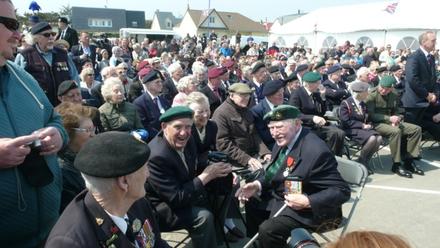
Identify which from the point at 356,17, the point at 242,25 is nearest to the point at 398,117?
the point at 356,17

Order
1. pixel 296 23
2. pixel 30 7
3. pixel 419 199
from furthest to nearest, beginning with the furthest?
pixel 296 23 → pixel 30 7 → pixel 419 199

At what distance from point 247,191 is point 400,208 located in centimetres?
256

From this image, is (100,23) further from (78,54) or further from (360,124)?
(360,124)

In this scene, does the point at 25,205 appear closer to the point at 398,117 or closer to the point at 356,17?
the point at 398,117

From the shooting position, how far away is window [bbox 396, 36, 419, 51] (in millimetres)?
24594

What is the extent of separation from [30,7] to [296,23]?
29951 millimetres

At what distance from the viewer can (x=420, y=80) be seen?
7.23 metres

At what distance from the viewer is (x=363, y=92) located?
22.1 ft

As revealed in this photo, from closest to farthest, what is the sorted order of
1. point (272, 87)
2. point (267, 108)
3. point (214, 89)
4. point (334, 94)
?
1. point (267, 108)
2. point (272, 87)
3. point (214, 89)
4. point (334, 94)

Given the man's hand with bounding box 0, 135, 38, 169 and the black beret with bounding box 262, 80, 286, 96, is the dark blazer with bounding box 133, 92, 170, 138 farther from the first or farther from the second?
the man's hand with bounding box 0, 135, 38, 169

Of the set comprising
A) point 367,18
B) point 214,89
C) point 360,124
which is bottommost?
Answer: point 360,124

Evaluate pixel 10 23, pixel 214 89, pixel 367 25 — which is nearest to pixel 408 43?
pixel 367 25

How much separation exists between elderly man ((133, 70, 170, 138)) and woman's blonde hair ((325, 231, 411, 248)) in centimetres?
460

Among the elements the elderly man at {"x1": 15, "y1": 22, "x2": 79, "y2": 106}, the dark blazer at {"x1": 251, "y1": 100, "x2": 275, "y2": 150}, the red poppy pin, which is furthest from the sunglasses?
the dark blazer at {"x1": 251, "y1": 100, "x2": 275, "y2": 150}
